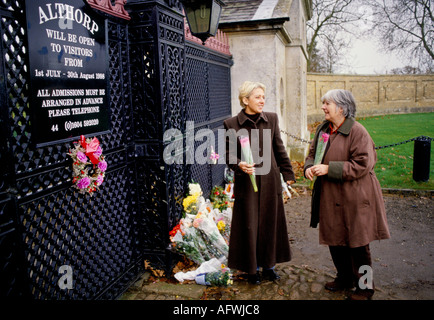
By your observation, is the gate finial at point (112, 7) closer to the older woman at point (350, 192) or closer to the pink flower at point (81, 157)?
the pink flower at point (81, 157)

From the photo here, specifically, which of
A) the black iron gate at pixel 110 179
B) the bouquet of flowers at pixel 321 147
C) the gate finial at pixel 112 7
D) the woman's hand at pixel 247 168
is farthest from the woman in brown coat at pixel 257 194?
the gate finial at pixel 112 7

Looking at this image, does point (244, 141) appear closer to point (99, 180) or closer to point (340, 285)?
point (99, 180)

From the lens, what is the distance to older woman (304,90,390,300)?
3621 millimetres

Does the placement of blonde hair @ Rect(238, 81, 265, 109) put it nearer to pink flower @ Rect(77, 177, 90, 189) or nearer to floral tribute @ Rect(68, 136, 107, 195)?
floral tribute @ Rect(68, 136, 107, 195)

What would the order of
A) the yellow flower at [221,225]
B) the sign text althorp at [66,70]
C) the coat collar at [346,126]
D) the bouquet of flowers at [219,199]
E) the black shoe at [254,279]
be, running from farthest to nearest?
the bouquet of flowers at [219,199] < the yellow flower at [221,225] < the black shoe at [254,279] < the coat collar at [346,126] < the sign text althorp at [66,70]

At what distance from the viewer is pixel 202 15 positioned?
195 inches

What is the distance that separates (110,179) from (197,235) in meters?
1.40

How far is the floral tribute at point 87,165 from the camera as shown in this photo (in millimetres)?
3182

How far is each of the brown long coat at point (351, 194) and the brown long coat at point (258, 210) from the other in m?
0.54

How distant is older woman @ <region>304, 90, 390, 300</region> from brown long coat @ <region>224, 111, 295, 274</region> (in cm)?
47

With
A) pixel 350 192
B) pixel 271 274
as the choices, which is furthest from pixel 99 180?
pixel 350 192

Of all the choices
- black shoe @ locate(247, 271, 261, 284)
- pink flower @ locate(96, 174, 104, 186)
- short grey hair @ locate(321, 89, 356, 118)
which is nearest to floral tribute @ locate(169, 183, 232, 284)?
black shoe @ locate(247, 271, 261, 284)

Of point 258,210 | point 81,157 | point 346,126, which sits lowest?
point 258,210

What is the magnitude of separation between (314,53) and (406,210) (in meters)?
31.6
